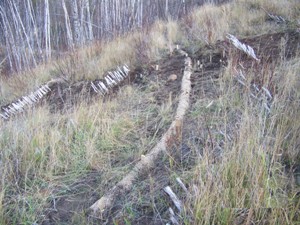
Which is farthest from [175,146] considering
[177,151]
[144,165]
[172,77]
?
[172,77]

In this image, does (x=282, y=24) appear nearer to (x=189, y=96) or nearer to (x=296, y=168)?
(x=189, y=96)

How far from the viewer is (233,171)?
1805mm

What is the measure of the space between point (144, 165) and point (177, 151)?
31cm

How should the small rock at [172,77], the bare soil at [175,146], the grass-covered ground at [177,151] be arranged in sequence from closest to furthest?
the grass-covered ground at [177,151] < the bare soil at [175,146] < the small rock at [172,77]

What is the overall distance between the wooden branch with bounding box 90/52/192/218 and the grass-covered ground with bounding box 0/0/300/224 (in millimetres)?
55

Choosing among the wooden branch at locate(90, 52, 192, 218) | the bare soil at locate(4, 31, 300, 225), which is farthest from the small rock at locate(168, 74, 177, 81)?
the wooden branch at locate(90, 52, 192, 218)

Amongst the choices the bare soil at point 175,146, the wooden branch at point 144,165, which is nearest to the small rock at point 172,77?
the bare soil at point 175,146

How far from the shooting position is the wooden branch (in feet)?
7.06

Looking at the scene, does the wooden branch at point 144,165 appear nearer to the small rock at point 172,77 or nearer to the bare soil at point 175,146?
the bare soil at point 175,146

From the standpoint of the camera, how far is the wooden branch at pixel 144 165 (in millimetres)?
2150

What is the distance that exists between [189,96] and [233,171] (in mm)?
1982

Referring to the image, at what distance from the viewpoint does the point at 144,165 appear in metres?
2.54

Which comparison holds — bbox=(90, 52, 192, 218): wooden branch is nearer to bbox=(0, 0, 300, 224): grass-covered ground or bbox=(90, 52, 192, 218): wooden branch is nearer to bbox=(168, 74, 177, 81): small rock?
bbox=(0, 0, 300, 224): grass-covered ground

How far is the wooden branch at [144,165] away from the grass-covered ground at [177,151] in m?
0.06
